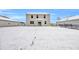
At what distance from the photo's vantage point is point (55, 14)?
349cm

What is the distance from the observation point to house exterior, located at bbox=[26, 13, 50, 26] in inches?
140

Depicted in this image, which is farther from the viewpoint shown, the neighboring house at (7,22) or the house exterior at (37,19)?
the neighboring house at (7,22)

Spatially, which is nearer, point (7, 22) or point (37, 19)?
point (37, 19)

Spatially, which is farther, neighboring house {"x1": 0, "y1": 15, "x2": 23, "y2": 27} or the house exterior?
neighboring house {"x1": 0, "y1": 15, "x2": 23, "y2": 27}

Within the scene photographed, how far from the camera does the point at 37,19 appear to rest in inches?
143

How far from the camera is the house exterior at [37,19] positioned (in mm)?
3568
